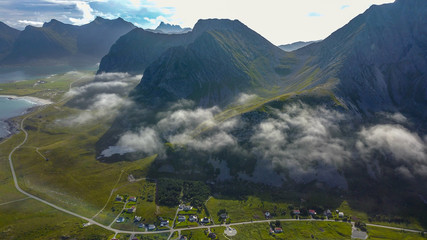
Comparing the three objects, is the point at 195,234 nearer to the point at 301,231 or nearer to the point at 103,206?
the point at 301,231

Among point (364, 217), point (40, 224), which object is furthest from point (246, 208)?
point (40, 224)

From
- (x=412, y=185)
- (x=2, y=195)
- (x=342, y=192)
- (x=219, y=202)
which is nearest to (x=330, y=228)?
(x=342, y=192)

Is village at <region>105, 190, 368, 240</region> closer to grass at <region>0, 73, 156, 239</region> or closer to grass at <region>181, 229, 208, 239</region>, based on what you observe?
grass at <region>181, 229, 208, 239</region>

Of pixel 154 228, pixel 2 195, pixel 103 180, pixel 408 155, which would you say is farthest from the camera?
pixel 408 155

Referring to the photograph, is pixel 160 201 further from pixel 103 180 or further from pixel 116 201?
pixel 103 180

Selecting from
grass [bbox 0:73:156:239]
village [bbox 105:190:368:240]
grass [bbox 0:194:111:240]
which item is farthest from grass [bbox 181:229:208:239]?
grass [bbox 0:73:156:239]

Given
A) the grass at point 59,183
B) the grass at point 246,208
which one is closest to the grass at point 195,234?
the grass at point 246,208
